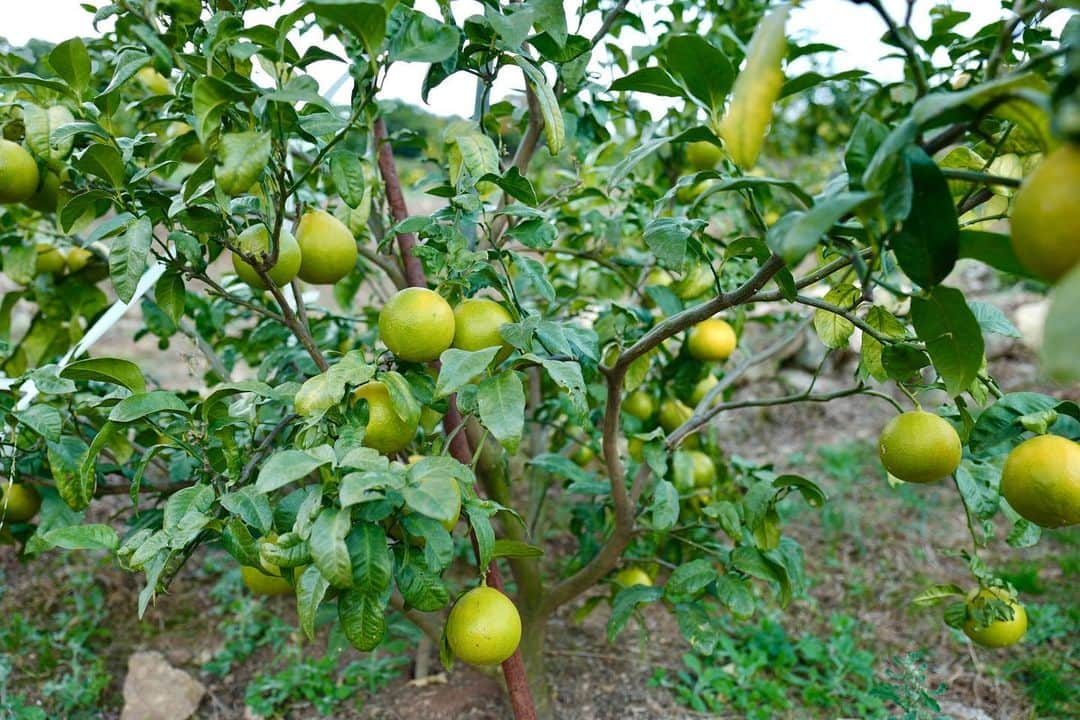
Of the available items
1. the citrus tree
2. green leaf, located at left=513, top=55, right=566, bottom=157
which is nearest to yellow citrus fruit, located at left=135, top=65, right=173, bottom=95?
the citrus tree

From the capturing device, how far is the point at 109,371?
40.6 inches

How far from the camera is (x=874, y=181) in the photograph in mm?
594

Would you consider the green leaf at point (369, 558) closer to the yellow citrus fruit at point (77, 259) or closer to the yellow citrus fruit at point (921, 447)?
the yellow citrus fruit at point (921, 447)

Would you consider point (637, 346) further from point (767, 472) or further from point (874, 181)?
point (767, 472)

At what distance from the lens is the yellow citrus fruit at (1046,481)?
2.71ft

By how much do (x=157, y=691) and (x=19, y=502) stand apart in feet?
2.28

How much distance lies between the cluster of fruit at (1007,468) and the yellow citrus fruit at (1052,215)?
432 millimetres

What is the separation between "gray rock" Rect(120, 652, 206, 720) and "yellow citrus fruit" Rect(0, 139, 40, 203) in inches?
48.7

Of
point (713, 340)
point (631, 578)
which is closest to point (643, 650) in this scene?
point (631, 578)

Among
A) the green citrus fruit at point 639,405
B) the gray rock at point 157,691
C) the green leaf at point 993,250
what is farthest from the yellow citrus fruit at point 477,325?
the gray rock at point 157,691

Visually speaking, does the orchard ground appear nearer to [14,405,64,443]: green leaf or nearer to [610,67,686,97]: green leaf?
[14,405,64,443]: green leaf

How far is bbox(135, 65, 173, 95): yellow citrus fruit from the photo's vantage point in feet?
5.49

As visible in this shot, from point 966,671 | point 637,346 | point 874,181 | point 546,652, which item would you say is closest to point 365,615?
point 637,346

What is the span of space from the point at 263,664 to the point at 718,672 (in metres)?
1.19
